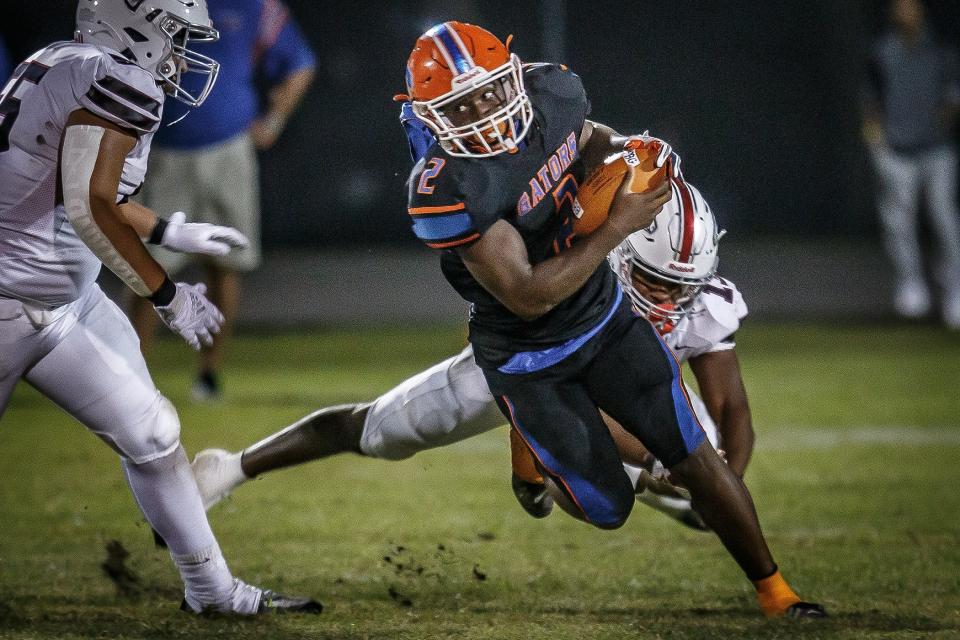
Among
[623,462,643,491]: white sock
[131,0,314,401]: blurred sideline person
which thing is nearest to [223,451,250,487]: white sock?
[623,462,643,491]: white sock

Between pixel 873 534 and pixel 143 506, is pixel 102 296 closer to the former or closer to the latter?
pixel 143 506

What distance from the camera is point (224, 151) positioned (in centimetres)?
700

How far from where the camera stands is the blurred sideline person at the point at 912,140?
927cm

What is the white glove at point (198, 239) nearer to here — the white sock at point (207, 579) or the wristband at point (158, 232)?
the wristband at point (158, 232)

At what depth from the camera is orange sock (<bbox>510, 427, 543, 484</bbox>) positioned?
376cm

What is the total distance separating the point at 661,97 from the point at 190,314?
33.2 feet

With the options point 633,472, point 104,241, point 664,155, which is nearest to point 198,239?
point 104,241

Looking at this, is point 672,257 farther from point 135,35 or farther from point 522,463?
point 135,35

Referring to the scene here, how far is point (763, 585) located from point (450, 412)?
946mm

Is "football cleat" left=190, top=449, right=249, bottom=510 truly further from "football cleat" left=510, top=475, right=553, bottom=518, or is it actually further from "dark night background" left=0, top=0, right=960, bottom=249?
"dark night background" left=0, top=0, right=960, bottom=249

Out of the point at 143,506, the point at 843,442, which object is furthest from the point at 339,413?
the point at 843,442

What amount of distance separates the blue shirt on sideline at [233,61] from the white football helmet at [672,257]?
354 cm

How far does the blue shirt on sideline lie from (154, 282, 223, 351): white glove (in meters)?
3.48

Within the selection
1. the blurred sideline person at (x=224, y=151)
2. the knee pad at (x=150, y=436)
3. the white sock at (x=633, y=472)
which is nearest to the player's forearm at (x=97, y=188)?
the knee pad at (x=150, y=436)
